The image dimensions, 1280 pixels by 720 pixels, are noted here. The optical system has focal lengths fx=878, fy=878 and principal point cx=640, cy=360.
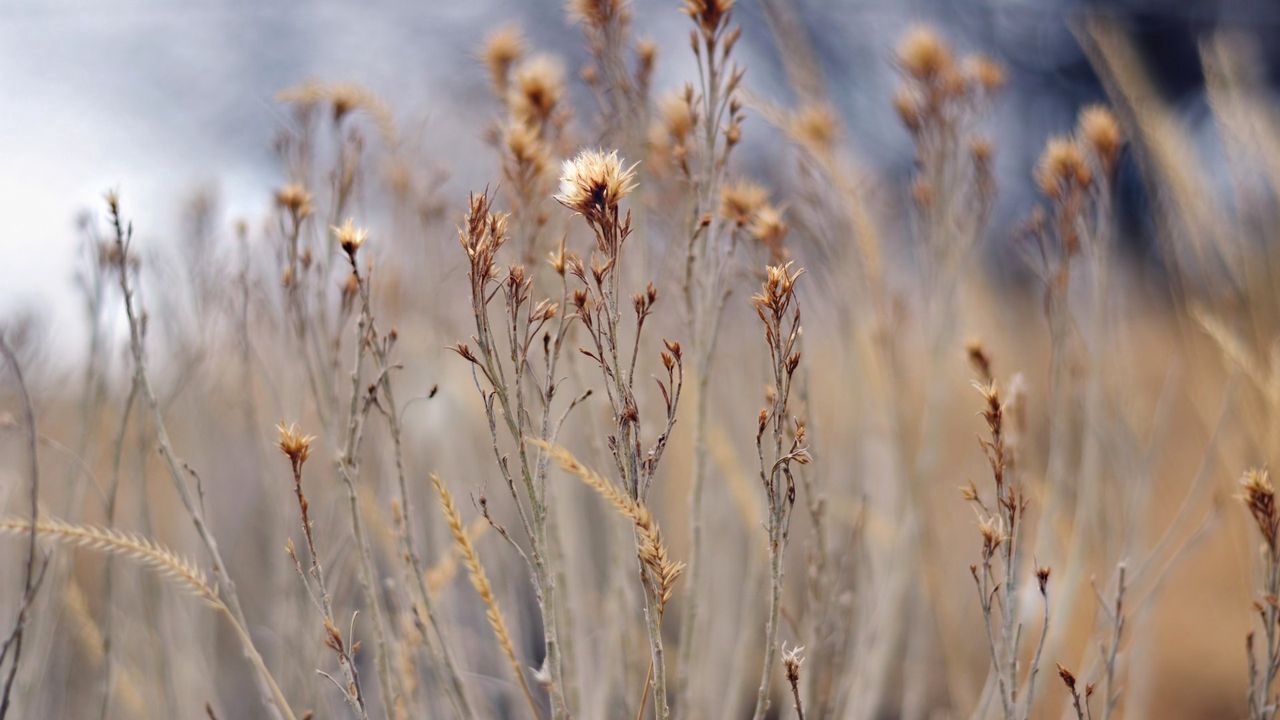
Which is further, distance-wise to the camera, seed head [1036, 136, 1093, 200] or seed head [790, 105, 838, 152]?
seed head [790, 105, 838, 152]

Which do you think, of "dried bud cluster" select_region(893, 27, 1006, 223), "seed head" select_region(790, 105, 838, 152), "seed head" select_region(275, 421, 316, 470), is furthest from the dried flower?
"dried bud cluster" select_region(893, 27, 1006, 223)

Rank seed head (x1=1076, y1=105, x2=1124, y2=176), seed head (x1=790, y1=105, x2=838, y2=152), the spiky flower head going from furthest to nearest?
seed head (x1=790, y1=105, x2=838, y2=152) < seed head (x1=1076, y1=105, x2=1124, y2=176) < the spiky flower head

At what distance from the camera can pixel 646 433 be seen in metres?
1.14

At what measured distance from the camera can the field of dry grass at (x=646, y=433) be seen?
75cm

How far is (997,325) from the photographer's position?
6.88 feet

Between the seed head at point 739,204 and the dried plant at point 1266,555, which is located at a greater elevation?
the seed head at point 739,204

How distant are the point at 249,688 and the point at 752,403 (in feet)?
4.46

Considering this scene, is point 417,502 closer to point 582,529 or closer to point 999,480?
point 582,529

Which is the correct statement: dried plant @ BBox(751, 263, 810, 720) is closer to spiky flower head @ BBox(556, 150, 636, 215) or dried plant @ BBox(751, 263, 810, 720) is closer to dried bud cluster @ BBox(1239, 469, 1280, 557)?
spiky flower head @ BBox(556, 150, 636, 215)

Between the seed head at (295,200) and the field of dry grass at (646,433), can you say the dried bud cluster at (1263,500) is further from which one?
the seed head at (295,200)

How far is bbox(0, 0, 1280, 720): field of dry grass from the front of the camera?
75 cm

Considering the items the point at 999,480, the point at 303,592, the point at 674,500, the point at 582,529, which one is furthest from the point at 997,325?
the point at 303,592

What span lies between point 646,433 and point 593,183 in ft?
1.80

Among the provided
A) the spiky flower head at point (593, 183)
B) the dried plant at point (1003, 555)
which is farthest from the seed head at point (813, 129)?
the spiky flower head at point (593, 183)
